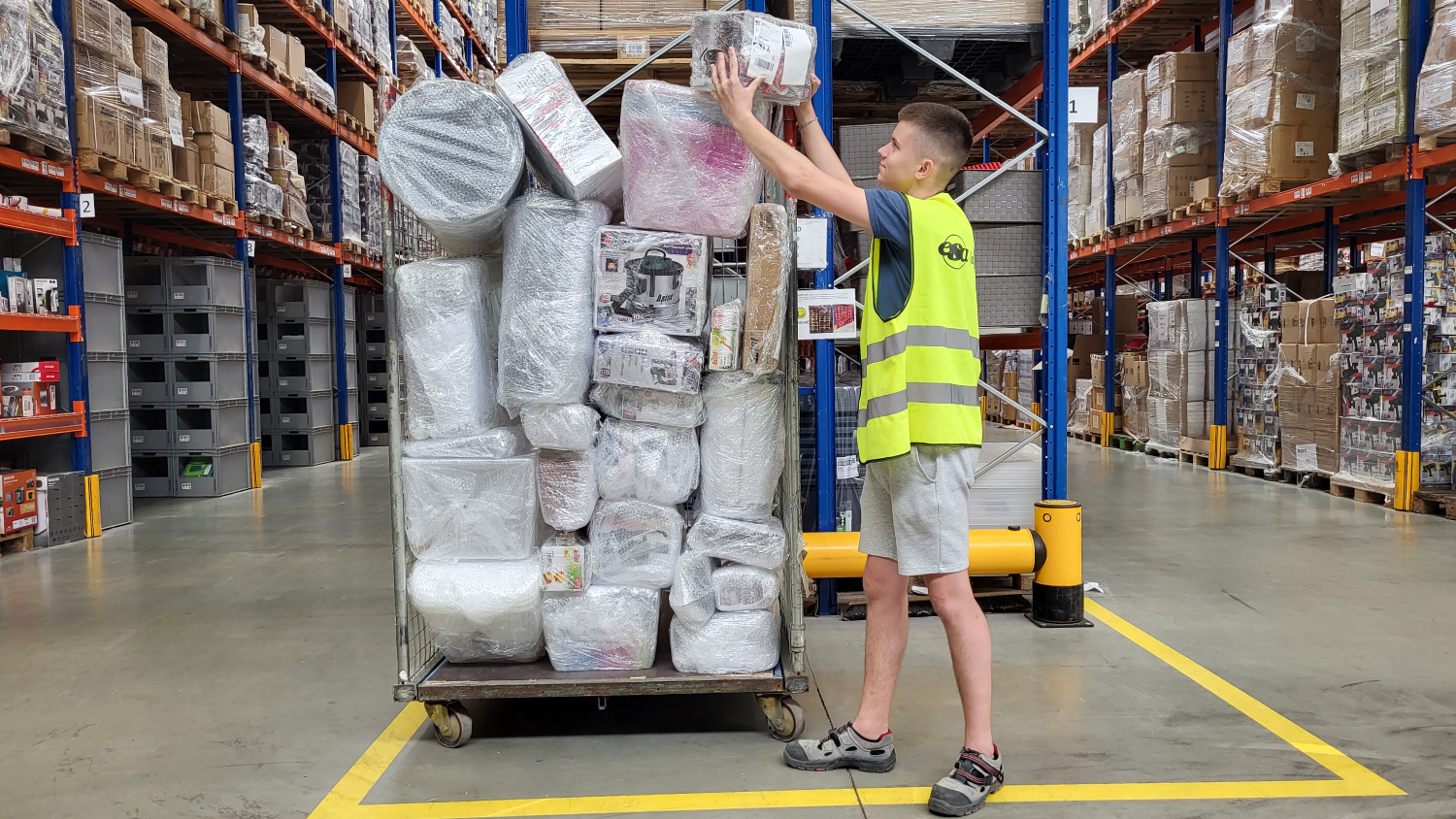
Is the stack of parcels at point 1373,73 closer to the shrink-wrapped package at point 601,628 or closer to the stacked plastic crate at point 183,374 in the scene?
the shrink-wrapped package at point 601,628

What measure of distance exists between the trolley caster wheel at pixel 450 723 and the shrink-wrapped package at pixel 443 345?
2.68 ft

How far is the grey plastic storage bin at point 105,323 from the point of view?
706 centimetres

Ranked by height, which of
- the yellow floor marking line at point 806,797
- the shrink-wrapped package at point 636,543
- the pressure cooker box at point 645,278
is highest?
the pressure cooker box at point 645,278

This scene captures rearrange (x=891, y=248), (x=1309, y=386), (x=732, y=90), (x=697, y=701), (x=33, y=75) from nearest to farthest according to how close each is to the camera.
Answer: (x=732, y=90), (x=891, y=248), (x=697, y=701), (x=33, y=75), (x=1309, y=386)

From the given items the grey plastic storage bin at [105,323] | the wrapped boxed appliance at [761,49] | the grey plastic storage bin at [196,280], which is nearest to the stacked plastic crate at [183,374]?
the grey plastic storage bin at [196,280]

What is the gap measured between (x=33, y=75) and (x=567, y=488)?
5.39 metres

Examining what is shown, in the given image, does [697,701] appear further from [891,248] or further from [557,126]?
[557,126]

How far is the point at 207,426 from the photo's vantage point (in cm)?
899

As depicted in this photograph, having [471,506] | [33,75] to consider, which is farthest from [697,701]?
[33,75]

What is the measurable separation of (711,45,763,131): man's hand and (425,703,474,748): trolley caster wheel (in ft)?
6.18

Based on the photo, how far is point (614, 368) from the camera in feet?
9.54

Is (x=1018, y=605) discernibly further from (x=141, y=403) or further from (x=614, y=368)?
(x=141, y=403)

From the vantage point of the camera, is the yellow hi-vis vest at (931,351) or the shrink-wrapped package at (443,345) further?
the shrink-wrapped package at (443,345)

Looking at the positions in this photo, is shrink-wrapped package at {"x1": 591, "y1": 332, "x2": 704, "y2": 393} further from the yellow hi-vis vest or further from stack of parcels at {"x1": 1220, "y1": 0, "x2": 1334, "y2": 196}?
stack of parcels at {"x1": 1220, "y1": 0, "x2": 1334, "y2": 196}
